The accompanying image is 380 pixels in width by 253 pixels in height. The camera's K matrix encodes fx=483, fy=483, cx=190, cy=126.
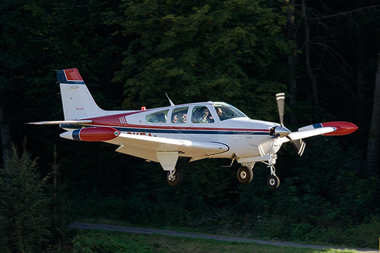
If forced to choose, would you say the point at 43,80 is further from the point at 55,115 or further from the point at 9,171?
the point at 9,171

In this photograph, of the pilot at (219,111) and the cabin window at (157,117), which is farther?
the cabin window at (157,117)

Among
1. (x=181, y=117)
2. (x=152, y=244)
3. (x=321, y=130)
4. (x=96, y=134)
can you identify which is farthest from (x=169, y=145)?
(x=321, y=130)

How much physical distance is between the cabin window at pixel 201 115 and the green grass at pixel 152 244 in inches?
169

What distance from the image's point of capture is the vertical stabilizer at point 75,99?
628 inches

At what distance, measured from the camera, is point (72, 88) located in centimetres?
1641

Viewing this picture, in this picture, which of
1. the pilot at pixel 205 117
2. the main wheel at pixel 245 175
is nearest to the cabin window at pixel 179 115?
the pilot at pixel 205 117

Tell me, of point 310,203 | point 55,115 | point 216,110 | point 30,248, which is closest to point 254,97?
point 310,203

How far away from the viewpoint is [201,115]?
43.3 ft

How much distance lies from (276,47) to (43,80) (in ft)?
32.8

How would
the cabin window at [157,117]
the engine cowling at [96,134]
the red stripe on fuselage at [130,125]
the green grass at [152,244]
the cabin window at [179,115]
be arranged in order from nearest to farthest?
1. the engine cowling at [96,134]
2. the red stripe on fuselage at [130,125]
3. the cabin window at [179,115]
4. the cabin window at [157,117]
5. the green grass at [152,244]

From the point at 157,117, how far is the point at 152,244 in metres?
4.55

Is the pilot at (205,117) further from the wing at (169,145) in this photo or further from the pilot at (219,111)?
the wing at (169,145)

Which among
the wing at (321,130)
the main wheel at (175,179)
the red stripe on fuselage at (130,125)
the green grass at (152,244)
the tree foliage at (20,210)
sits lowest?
the green grass at (152,244)

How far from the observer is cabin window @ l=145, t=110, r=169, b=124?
13.6m
